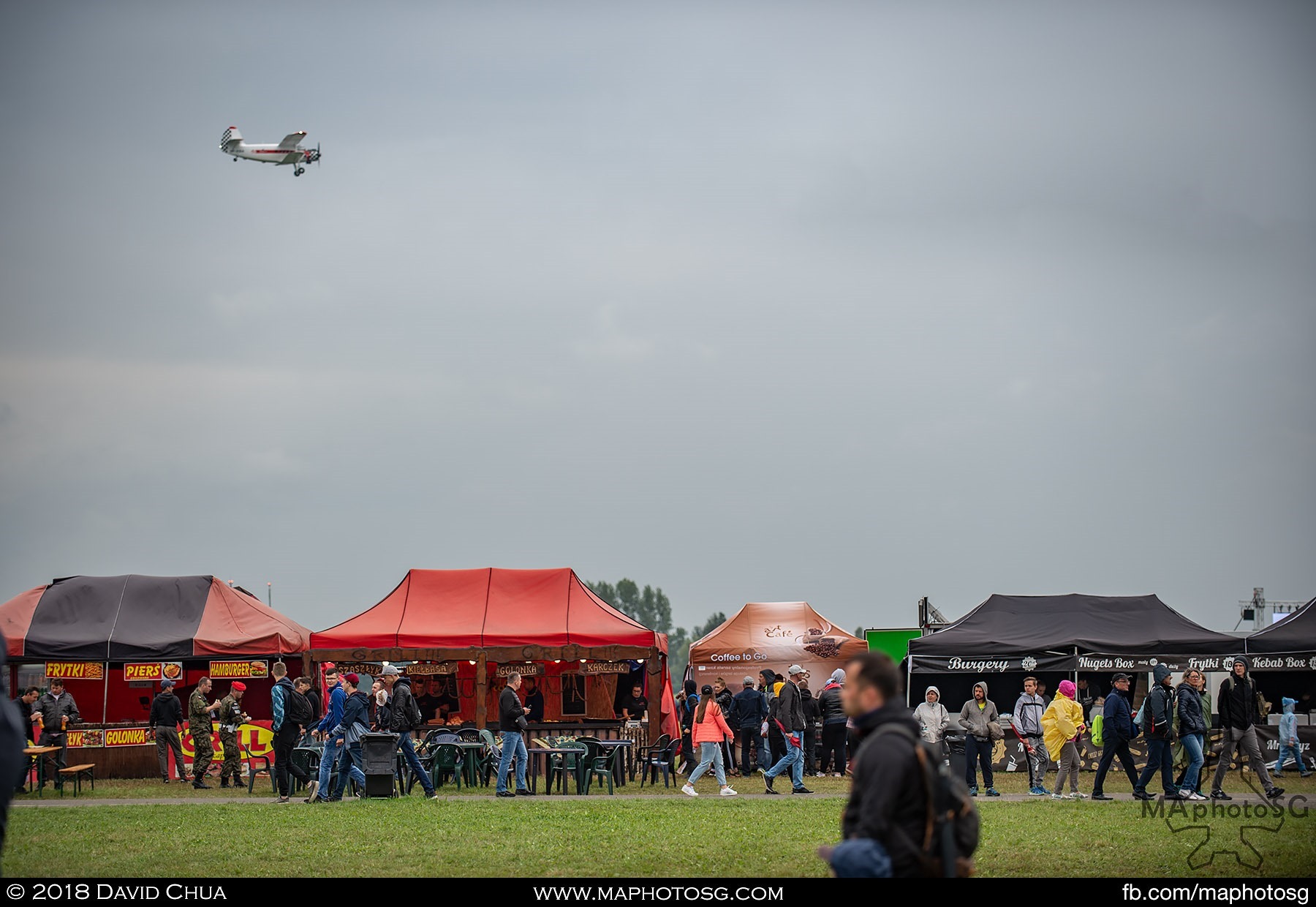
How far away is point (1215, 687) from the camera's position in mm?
25859

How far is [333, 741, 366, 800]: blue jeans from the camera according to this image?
47.8 ft

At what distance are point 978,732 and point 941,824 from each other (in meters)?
11.8

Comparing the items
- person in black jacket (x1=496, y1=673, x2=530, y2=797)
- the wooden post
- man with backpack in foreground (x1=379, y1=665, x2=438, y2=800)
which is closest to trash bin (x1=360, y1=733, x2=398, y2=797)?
man with backpack in foreground (x1=379, y1=665, x2=438, y2=800)

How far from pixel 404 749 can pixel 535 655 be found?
18.8 feet

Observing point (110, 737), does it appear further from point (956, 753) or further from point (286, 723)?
point (956, 753)

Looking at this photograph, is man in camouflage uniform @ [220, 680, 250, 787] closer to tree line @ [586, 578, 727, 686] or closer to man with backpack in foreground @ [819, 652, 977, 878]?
man with backpack in foreground @ [819, 652, 977, 878]

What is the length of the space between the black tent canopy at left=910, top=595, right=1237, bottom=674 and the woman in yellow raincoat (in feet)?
Result: 14.6

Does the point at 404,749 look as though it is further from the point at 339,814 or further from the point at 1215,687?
the point at 1215,687

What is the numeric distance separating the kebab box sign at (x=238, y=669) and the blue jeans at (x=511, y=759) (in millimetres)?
7573

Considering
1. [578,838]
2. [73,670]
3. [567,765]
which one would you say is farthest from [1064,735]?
[73,670]

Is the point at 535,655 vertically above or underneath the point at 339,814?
above

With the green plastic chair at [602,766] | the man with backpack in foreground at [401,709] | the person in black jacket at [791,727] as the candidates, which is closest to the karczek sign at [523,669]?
the man with backpack in foreground at [401,709]

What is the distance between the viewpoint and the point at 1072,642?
20.8m
